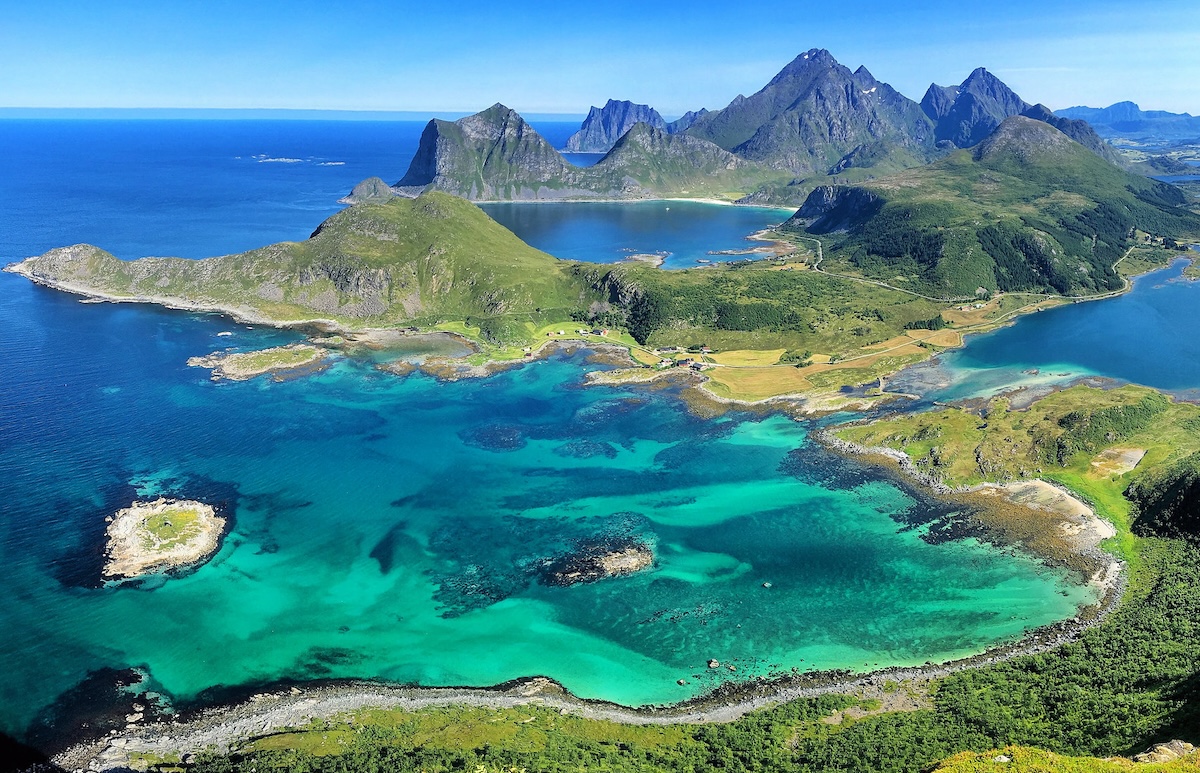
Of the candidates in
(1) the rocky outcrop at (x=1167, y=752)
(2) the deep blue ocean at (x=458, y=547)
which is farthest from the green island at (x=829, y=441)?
(2) the deep blue ocean at (x=458, y=547)

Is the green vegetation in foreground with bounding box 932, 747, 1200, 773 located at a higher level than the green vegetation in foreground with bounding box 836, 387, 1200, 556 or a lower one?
lower

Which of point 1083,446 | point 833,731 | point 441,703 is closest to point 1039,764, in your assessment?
point 833,731

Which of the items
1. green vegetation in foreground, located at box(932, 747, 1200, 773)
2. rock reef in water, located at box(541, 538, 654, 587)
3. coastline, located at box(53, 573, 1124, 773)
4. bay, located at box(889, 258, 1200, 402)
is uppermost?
bay, located at box(889, 258, 1200, 402)

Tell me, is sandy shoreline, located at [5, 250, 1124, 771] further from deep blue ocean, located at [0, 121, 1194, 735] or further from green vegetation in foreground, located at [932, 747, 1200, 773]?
green vegetation in foreground, located at [932, 747, 1200, 773]

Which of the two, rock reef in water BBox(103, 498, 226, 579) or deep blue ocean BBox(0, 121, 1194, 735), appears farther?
rock reef in water BBox(103, 498, 226, 579)

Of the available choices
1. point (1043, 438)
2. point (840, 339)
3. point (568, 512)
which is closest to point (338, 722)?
point (568, 512)

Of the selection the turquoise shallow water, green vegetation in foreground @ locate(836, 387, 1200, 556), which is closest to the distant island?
the turquoise shallow water

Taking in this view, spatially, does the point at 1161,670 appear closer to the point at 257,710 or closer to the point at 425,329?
the point at 257,710
